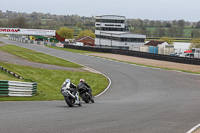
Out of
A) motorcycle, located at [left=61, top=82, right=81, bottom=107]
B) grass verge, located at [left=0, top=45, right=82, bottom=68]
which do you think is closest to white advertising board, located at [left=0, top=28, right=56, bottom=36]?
Answer: grass verge, located at [left=0, top=45, right=82, bottom=68]

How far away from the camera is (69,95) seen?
51.2 feet

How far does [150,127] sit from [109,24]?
12458 cm

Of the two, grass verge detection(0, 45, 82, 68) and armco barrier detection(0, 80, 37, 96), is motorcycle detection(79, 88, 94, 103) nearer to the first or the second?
armco barrier detection(0, 80, 37, 96)

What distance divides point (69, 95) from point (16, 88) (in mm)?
4874

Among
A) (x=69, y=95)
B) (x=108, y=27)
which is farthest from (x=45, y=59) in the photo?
(x=108, y=27)

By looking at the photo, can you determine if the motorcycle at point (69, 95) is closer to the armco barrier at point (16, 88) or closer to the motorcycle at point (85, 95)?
the motorcycle at point (85, 95)

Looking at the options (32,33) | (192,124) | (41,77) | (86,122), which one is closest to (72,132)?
(86,122)

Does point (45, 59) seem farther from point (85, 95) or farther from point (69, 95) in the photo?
point (69, 95)

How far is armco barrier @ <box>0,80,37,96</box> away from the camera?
18.3m

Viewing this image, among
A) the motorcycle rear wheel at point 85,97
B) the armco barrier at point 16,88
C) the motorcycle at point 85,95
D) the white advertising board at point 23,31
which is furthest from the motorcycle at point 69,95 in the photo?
the white advertising board at point 23,31

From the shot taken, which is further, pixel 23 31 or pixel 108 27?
pixel 108 27

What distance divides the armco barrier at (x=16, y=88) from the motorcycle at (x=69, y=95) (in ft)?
14.9

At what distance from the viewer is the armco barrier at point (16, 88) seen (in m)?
18.3

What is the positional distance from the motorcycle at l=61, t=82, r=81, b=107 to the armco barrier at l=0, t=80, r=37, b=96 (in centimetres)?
454
